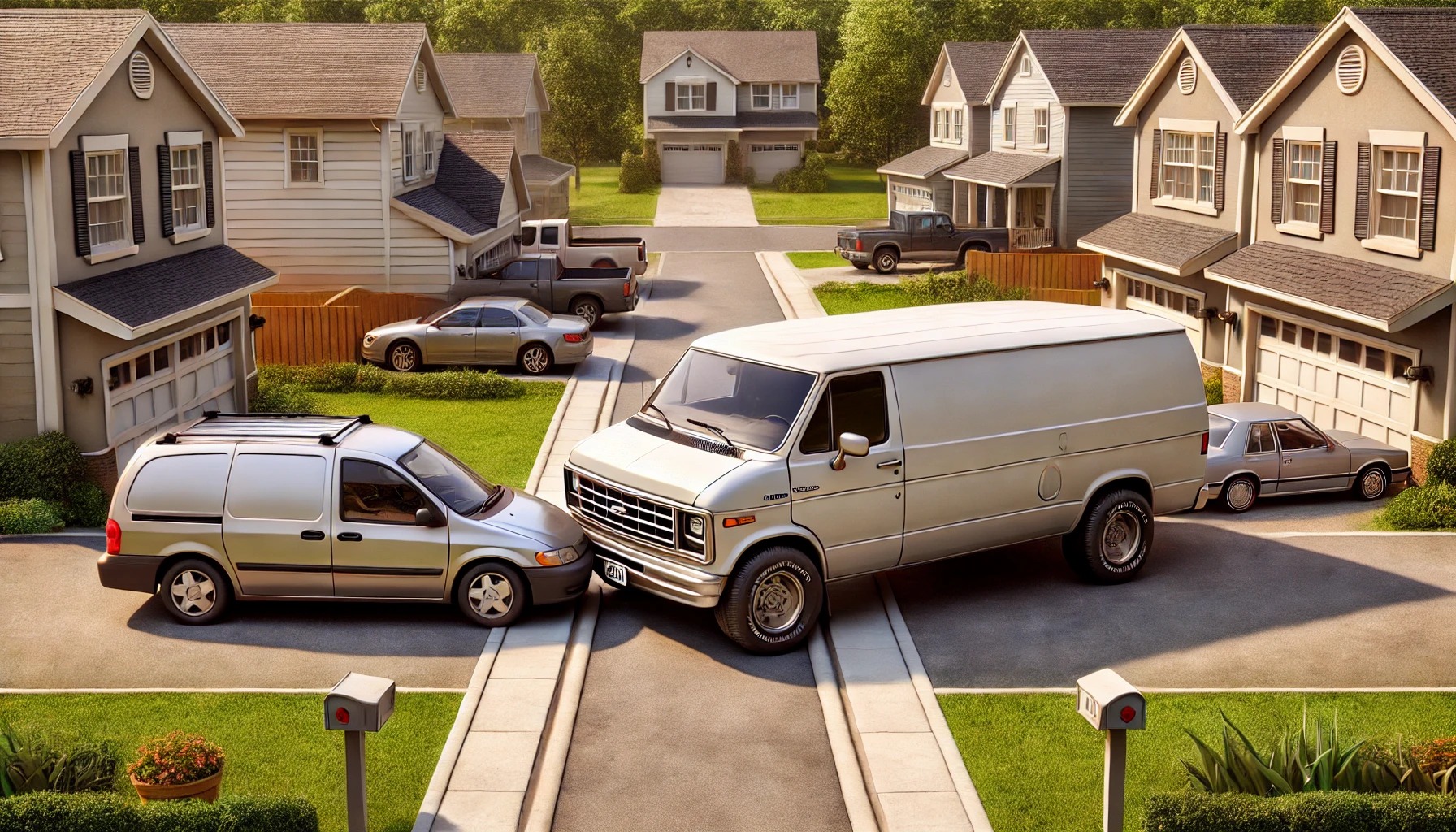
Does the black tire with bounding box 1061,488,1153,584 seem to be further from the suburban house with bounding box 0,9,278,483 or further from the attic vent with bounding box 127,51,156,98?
the attic vent with bounding box 127,51,156,98

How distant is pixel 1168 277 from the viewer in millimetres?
27562

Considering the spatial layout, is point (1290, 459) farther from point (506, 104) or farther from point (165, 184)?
point (506, 104)

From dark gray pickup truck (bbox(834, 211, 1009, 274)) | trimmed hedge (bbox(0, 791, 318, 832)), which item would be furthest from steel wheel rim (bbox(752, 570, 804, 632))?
dark gray pickup truck (bbox(834, 211, 1009, 274))

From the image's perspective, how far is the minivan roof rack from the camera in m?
13.6

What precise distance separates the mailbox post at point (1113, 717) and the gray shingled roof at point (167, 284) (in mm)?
13376

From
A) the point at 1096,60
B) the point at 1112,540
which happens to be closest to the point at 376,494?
the point at 1112,540

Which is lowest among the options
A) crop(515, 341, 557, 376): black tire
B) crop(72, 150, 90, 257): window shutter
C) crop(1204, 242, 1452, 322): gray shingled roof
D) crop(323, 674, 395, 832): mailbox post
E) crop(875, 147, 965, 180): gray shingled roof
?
crop(323, 674, 395, 832): mailbox post

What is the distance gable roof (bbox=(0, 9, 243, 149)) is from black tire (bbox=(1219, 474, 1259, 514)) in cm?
1585

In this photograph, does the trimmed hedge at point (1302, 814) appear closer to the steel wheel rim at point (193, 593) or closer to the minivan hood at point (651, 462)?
the minivan hood at point (651, 462)

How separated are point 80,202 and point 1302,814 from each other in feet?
52.5

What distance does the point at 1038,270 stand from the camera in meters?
36.8

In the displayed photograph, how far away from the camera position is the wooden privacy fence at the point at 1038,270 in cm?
3647

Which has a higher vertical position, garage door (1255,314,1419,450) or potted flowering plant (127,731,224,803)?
garage door (1255,314,1419,450)

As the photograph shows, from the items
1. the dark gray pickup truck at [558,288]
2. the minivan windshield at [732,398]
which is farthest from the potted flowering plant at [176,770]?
the dark gray pickup truck at [558,288]
